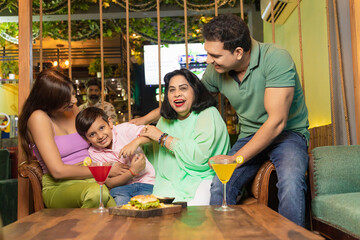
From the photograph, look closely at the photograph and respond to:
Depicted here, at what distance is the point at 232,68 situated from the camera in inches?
95.0

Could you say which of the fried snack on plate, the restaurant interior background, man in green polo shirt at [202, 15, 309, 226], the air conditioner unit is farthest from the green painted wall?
the fried snack on plate

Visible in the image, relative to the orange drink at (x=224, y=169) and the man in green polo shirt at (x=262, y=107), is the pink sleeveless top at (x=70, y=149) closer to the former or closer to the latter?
the man in green polo shirt at (x=262, y=107)

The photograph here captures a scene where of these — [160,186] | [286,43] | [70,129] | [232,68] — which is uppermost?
[286,43]

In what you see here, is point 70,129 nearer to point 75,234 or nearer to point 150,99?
point 75,234

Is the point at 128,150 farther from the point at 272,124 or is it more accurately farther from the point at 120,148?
the point at 272,124

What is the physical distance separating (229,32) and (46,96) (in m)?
1.15

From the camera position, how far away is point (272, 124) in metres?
2.16

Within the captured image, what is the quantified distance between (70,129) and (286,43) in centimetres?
497

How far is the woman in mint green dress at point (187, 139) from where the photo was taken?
2.39m

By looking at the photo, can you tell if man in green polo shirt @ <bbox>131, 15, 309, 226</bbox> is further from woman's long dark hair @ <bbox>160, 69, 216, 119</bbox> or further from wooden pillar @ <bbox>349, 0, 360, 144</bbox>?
wooden pillar @ <bbox>349, 0, 360, 144</bbox>

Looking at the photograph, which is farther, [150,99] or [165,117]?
[150,99]

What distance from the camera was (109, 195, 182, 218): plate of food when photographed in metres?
1.61

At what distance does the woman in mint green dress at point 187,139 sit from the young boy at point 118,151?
3.3 inches

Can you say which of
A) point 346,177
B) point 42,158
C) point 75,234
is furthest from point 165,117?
point 75,234
